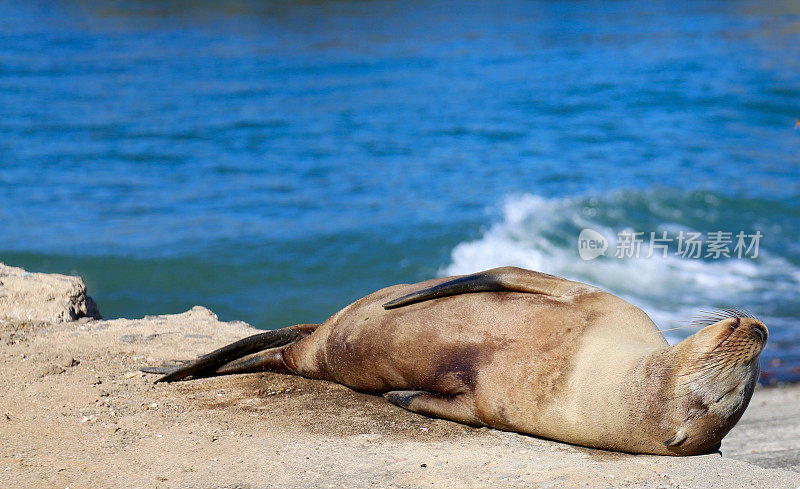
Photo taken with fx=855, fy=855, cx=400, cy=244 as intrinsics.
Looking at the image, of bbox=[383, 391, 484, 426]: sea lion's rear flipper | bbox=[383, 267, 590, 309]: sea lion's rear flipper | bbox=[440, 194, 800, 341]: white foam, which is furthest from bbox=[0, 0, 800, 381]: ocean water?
A: bbox=[383, 391, 484, 426]: sea lion's rear flipper

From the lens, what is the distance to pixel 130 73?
20.5 metres

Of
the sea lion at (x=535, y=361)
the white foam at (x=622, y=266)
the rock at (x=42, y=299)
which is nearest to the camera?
the sea lion at (x=535, y=361)

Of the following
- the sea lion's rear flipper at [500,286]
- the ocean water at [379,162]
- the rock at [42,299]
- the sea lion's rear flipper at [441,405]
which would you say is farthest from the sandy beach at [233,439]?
the ocean water at [379,162]

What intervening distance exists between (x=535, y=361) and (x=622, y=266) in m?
7.36

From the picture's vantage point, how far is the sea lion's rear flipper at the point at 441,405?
390cm

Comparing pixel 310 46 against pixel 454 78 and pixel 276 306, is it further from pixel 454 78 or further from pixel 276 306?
pixel 276 306

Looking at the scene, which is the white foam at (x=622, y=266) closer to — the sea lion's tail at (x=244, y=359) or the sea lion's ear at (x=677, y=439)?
the sea lion's tail at (x=244, y=359)

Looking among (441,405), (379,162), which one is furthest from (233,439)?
(379,162)

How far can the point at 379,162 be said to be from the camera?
14.6 metres

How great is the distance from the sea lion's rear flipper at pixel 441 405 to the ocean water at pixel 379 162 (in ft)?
15.4

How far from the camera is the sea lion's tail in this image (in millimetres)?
4469

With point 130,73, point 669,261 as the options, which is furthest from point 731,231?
point 130,73

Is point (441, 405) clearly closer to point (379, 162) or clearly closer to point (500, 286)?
point (500, 286)

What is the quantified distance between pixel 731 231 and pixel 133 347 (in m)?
9.41
